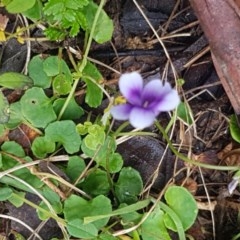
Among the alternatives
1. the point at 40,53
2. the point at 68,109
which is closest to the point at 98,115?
the point at 68,109

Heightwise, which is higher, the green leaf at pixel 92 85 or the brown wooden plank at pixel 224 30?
the brown wooden plank at pixel 224 30

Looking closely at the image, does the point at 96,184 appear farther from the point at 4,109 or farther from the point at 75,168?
the point at 4,109

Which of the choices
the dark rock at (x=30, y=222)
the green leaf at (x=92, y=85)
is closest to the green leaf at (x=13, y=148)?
the dark rock at (x=30, y=222)

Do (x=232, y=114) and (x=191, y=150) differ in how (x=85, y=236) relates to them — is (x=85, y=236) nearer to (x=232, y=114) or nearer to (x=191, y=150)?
(x=191, y=150)

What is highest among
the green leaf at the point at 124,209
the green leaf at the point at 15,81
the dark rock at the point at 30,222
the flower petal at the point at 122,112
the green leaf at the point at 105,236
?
the flower petal at the point at 122,112

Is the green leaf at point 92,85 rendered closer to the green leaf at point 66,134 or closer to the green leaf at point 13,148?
the green leaf at point 66,134

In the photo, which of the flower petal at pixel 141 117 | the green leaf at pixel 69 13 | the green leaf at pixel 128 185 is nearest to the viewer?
the flower petal at pixel 141 117
